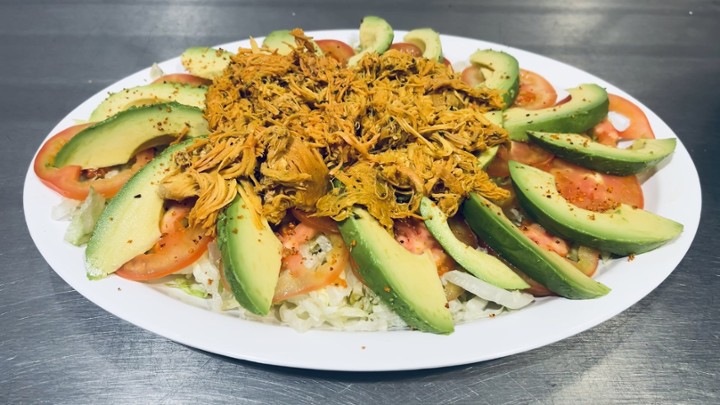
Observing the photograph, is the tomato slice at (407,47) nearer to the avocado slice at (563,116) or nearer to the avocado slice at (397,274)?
the avocado slice at (563,116)

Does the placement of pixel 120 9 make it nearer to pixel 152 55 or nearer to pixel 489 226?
pixel 152 55

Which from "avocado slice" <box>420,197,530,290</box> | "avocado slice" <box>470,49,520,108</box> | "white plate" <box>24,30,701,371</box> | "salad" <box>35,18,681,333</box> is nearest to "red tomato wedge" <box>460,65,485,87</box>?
"avocado slice" <box>470,49,520,108</box>

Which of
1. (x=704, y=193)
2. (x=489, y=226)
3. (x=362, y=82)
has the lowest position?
(x=704, y=193)

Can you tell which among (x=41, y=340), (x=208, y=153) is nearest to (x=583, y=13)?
(x=208, y=153)

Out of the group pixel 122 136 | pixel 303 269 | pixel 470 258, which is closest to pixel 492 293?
pixel 470 258

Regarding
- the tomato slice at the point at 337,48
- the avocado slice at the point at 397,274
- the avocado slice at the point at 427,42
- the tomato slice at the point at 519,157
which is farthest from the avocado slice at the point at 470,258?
the tomato slice at the point at 337,48

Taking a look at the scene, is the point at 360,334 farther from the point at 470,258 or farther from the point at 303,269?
the point at 470,258
